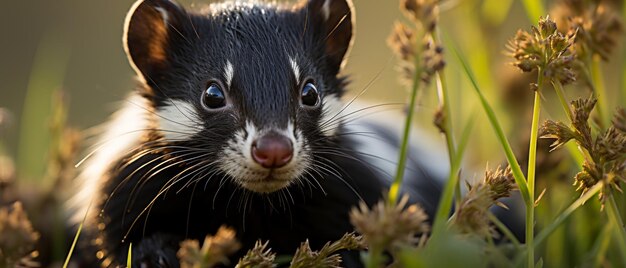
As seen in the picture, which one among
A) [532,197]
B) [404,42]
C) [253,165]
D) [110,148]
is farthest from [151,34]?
[532,197]

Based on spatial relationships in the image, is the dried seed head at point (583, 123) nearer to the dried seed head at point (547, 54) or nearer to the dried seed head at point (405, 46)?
the dried seed head at point (547, 54)

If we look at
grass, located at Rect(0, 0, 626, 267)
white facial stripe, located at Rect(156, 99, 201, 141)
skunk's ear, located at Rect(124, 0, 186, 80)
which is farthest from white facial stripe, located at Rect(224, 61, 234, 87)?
grass, located at Rect(0, 0, 626, 267)

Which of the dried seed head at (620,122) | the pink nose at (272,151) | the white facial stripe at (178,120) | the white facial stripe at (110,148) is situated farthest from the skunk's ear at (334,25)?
the dried seed head at (620,122)

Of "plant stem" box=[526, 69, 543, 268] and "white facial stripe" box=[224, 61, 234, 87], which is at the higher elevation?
"white facial stripe" box=[224, 61, 234, 87]

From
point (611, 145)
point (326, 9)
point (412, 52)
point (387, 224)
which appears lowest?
point (387, 224)

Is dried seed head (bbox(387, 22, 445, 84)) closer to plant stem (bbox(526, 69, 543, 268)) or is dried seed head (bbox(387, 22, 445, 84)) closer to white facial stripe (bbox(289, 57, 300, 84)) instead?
plant stem (bbox(526, 69, 543, 268))

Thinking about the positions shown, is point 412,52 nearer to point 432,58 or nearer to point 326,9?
point 432,58
